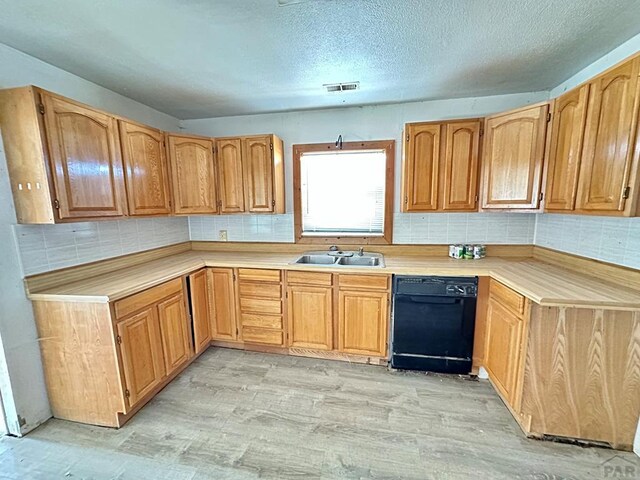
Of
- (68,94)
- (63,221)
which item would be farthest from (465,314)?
(68,94)

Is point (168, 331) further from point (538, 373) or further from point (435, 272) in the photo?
point (538, 373)

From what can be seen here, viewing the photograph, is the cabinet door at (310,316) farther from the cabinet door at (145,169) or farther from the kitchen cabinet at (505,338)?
the cabinet door at (145,169)

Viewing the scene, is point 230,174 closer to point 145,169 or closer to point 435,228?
point 145,169

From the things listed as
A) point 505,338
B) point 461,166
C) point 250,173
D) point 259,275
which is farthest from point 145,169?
point 505,338

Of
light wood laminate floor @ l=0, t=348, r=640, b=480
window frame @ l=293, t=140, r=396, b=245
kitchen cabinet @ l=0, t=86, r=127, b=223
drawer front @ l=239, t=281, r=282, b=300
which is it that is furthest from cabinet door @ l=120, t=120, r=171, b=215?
light wood laminate floor @ l=0, t=348, r=640, b=480

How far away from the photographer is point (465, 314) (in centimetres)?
225

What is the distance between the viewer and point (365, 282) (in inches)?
94.2

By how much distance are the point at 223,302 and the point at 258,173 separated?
4.41ft

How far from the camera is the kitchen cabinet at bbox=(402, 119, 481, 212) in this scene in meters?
2.34

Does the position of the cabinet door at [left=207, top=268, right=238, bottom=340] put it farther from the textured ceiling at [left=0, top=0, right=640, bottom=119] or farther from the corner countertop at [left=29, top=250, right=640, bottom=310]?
the textured ceiling at [left=0, top=0, right=640, bottom=119]

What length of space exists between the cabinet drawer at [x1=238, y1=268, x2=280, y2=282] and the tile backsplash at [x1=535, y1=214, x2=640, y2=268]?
8.14 feet

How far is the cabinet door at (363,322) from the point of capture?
94.7 inches

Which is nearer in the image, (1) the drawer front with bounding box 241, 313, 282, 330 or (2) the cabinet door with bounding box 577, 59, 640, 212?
(2) the cabinet door with bounding box 577, 59, 640, 212

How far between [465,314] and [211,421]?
211 cm
